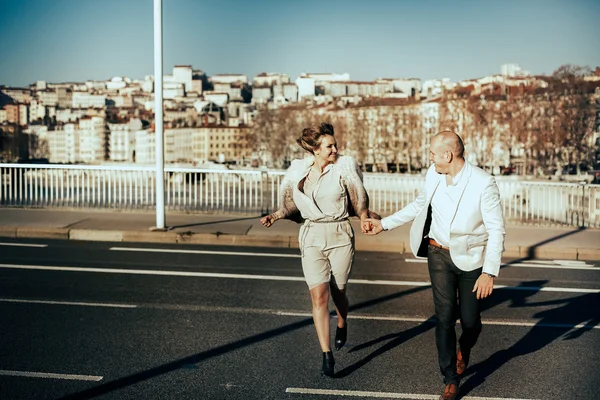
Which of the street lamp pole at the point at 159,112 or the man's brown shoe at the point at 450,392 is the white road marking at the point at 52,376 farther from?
the street lamp pole at the point at 159,112

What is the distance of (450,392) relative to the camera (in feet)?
19.4

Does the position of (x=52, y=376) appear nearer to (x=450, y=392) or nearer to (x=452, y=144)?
(x=450, y=392)

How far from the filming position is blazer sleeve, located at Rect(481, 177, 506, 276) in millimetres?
5777

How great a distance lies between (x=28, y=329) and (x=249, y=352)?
7.27ft

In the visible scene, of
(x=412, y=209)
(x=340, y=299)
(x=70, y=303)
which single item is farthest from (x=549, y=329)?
(x=70, y=303)

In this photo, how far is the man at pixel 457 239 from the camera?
19.1 feet

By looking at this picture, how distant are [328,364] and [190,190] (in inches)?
541

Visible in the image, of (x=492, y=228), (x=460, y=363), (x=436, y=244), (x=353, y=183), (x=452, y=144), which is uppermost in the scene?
(x=452, y=144)

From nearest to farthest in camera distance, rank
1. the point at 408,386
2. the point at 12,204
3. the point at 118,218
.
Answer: the point at 408,386 → the point at 118,218 → the point at 12,204

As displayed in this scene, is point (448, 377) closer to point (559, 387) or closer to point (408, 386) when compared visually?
point (408, 386)

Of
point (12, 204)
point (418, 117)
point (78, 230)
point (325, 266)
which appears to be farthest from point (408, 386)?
point (418, 117)

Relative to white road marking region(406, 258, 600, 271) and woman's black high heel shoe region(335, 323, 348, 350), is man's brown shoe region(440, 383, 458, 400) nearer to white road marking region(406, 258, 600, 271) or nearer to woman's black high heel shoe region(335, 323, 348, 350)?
woman's black high heel shoe region(335, 323, 348, 350)

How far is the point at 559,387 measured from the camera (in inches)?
248

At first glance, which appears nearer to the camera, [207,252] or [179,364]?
[179,364]
